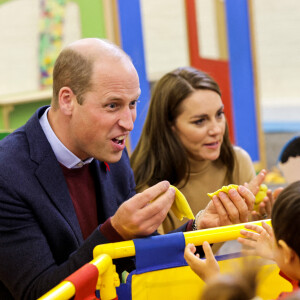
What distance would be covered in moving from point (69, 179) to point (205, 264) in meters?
0.47

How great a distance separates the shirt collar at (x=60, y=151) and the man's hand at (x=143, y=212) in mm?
285

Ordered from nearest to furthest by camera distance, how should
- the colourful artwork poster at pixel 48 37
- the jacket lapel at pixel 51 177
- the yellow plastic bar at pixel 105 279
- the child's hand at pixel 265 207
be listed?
the yellow plastic bar at pixel 105 279, the jacket lapel at pixel 51 177, the child's hand at pixel 265 207, the colourful artwork poster at pixel 48 37

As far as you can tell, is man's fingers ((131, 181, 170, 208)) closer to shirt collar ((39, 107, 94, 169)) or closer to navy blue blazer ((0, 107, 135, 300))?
navy blue blazer ((0, 107, 135, 300))

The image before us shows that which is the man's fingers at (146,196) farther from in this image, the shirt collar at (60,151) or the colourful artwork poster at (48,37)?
the colourful artwork poster at (48,37)

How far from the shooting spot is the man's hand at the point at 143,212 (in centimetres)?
88

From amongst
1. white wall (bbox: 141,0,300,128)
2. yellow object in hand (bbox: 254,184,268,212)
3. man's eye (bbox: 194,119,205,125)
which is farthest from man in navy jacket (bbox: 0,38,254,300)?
white wall (bbox: 141,0,300,128)

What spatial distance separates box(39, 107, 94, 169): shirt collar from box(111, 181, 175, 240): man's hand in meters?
0.29

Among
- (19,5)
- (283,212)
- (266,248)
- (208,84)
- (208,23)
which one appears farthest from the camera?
(208,23)

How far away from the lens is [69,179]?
1160 millimetres

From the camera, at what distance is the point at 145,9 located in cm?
450

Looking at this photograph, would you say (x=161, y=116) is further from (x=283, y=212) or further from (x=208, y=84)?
(x=283, y=212)

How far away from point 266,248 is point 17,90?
3.20 m

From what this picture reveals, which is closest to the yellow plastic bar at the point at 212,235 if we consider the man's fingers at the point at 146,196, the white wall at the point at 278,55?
the man's fingers at the point at 146,196

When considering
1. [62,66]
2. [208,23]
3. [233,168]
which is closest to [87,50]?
[62,66]
